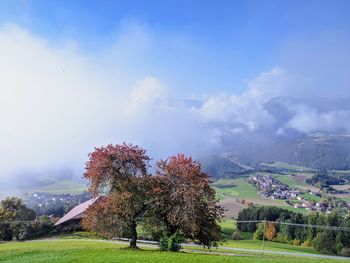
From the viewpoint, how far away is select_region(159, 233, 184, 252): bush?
29.1 m

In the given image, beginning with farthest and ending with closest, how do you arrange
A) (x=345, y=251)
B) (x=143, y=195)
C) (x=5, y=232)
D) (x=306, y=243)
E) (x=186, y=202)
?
(x=306, y=243) → (x=345, y=251) → (x=5, y=232) → (x=143, y=195) → (x=186, y=202)

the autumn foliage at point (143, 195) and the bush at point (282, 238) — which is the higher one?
the autumn foliage at point (143, 195)

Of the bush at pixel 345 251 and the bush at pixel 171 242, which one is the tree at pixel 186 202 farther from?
the bush at pixel 345 251

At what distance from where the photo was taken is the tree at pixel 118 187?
2986cm

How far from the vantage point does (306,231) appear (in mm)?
94000

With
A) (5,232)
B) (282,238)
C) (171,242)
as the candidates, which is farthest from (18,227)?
(282,238)

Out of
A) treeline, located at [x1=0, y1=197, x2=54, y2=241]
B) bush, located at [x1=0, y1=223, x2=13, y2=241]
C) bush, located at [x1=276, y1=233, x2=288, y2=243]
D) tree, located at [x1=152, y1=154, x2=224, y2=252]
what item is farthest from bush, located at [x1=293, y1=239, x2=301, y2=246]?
tree, located at [x1=152, y1=154, x2=224, y2=252]

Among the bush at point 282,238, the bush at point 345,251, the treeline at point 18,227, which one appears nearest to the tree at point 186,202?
the treeline at point 18,227

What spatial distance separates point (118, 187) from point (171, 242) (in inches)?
210

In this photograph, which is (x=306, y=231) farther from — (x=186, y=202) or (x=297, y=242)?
(x=186, y=202)

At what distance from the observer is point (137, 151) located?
30.8 m

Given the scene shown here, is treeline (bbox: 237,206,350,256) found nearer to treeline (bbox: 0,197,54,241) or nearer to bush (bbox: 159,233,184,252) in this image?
treeline (bbox: 0,197,54,241)

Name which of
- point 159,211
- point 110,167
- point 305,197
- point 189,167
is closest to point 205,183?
point 189,167

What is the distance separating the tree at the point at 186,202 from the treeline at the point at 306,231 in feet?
142
